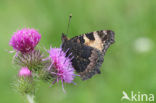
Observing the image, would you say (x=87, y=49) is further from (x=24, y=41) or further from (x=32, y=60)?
(x=24, y=41)

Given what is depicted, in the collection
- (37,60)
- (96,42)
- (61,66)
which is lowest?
(61,66)

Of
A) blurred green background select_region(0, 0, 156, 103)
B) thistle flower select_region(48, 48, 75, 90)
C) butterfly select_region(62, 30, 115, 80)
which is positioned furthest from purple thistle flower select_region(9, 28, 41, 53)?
blurred green background select_region(0, 0, 156, 103)

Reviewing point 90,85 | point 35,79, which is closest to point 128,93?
point 90,85

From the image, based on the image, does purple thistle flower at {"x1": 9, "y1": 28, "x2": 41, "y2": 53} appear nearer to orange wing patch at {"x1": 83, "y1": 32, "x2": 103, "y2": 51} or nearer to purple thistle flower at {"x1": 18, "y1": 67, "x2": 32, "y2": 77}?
purple thistle flower at {"x1": 18, "y1": 67, "x2": 32, "y2": 77}

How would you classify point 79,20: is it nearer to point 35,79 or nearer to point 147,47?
point 147,47

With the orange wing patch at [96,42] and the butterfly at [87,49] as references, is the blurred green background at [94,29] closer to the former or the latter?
the butterfly at [87,49]

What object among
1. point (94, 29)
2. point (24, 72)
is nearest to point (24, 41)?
point (24, 72)

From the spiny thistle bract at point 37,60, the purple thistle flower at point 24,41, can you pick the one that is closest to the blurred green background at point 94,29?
the spiny thistle bract at point 37,60
